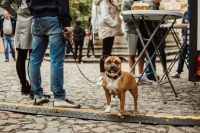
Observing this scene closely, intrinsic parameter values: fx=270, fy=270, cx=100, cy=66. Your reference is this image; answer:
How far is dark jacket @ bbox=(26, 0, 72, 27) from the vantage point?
3428 mm

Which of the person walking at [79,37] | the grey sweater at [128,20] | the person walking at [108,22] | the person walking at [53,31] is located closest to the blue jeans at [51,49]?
the person walking at [53,31]

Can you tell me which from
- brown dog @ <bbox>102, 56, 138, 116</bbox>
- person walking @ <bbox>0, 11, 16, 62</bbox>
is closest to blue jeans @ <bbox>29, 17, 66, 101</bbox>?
brown dog @ <bbox>102, 56, 138, 116</bbox>

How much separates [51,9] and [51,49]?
20.4 inches

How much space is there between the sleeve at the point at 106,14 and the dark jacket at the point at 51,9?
1.83 meters

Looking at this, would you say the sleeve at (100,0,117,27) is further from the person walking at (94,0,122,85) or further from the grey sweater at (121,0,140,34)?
the grey sweater at (121,0,140,34)

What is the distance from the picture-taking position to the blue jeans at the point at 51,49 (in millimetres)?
3512

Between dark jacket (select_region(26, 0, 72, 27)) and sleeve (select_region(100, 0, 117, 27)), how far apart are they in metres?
1.83

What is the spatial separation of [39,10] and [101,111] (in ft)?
5.03

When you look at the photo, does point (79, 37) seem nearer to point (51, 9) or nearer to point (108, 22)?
point (108, 22)

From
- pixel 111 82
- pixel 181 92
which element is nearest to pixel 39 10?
pixel 111 82

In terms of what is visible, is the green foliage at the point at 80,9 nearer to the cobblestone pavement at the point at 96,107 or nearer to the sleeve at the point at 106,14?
the sleeve at the point at 106,14

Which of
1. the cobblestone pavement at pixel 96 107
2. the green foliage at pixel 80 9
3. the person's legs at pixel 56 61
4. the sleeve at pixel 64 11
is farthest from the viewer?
the green foliage at pixel 80 9

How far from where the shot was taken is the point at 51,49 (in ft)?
11.7

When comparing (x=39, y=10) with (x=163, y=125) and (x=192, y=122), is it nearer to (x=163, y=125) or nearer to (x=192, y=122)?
(x=163, y=125)
